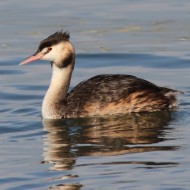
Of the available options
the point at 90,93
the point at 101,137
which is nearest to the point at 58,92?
the point at 90,93

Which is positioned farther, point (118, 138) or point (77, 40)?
point (77, 40)

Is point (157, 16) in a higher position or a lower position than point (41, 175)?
higher

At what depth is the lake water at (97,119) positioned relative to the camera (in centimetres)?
1141

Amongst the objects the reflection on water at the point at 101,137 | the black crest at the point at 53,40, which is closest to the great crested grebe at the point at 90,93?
the black crest at the point at 53,40

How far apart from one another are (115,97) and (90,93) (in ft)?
1.19

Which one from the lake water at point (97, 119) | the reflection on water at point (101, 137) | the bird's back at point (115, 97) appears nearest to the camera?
the lake water at point (97, 119)

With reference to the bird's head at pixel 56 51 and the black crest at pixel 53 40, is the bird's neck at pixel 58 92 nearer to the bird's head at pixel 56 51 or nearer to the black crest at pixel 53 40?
the bird's head at pixel 56 51

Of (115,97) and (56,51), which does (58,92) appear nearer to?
(56,51)

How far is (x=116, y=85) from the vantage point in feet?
49.5

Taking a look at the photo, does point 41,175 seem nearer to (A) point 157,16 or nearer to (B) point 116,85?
(B) point 116,85

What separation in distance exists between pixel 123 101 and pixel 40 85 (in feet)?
7.61

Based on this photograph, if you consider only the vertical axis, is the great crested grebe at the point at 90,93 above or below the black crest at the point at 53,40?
below

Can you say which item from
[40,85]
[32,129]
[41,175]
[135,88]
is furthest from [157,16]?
[41,175]

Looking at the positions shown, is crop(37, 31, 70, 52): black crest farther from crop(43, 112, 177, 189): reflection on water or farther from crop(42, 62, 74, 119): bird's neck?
crop(43, 112, 177, 189): reflection on water
